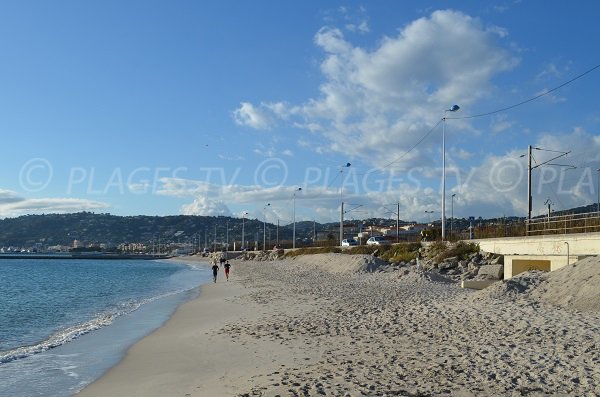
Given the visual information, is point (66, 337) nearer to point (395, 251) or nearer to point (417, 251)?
point (417, 251)

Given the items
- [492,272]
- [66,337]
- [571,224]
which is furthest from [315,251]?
[66,337]

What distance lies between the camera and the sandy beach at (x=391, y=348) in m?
9.06

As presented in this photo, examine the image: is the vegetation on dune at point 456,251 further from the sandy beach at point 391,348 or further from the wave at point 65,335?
the wave at point 65,335

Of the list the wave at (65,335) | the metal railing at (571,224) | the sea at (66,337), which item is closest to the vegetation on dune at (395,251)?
the metal railing at (571,224)

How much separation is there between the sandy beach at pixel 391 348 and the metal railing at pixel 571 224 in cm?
776

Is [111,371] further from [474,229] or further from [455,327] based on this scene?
[474,229]

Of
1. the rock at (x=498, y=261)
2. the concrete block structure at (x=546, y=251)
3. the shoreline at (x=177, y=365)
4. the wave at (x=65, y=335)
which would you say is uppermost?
the concrete block structure at (x=546, y=251)

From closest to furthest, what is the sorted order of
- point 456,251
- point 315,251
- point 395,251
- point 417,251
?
point 456,251, point 417,251, point 395,251, point 315,251

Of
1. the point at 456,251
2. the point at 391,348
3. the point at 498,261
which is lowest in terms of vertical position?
the point at 391,348

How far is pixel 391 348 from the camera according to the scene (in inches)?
471

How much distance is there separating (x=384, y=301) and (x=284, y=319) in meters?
4.56

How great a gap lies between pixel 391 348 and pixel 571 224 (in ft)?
64.6

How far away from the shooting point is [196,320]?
21.3m

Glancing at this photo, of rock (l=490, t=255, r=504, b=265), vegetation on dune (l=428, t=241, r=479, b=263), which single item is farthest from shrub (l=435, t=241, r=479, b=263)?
rock (l=490, t=255, r=504, b=265)
